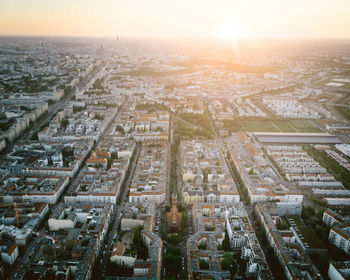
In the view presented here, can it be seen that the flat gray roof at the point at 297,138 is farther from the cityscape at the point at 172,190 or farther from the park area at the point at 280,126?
the park area at the point at 280,126

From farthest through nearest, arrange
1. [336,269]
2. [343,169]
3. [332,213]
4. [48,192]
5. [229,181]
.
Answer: [343,169] < [229,181] < [48,192] < [332,213] < [336,269]

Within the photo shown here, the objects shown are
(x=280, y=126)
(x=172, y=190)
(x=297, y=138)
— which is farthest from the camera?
(x=280, y=126)

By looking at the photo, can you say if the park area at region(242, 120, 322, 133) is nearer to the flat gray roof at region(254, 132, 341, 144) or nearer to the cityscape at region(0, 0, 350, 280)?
the cityscape at region(0, 0, 350, 280)

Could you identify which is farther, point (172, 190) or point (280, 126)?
point (280, 126)

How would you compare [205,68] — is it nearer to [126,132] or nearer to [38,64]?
[38,64]

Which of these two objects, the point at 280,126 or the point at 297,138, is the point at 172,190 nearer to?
the point at 297,138

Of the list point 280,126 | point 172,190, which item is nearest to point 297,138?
point 280,126

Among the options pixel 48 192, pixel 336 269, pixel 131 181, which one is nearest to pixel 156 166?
pixel 131 181

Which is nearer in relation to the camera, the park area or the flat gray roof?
the flat gray roof

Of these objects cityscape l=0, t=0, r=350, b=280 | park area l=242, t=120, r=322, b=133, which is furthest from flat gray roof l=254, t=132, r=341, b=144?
park area l=242, t=120, r=322, b=133
